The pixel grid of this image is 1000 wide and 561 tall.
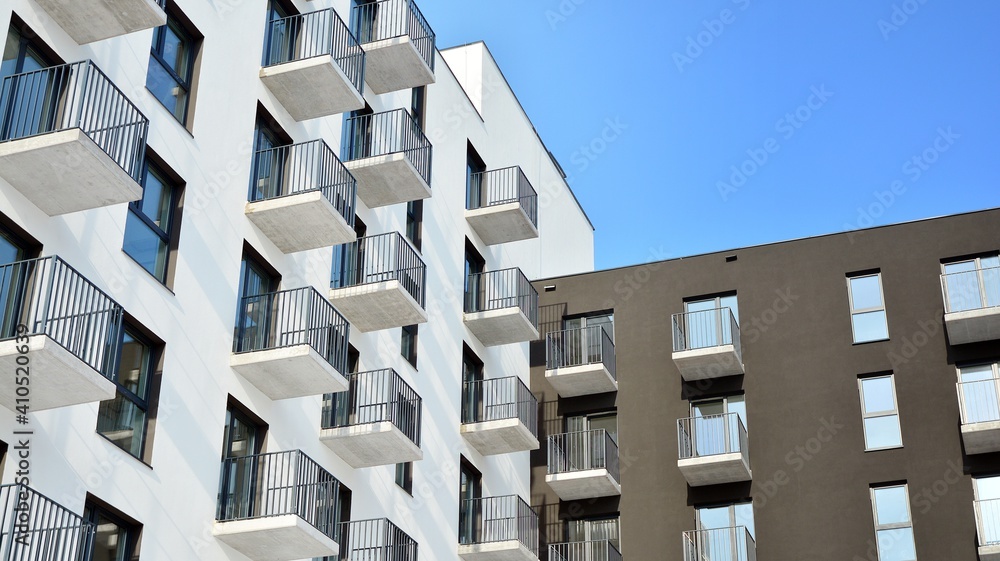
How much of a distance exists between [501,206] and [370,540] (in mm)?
11627

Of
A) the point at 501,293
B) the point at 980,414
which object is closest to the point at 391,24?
the point at 501,293

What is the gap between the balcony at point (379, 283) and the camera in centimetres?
2633

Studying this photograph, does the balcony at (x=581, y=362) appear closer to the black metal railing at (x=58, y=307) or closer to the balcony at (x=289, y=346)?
the balcony at (x=289, y=346)

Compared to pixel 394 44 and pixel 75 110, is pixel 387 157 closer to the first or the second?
pixel 394 44

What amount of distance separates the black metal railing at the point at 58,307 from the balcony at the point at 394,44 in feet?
41.0

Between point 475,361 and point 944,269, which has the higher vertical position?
point 944,269

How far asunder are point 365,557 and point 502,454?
31.0 feet

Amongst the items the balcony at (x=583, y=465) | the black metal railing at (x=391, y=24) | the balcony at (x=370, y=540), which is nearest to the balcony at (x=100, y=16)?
the black metal railing at (x=391, y=24)

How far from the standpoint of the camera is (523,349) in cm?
3728

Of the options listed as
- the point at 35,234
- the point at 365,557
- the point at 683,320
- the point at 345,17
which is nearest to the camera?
the point at 35,234

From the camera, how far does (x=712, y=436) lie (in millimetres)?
33281

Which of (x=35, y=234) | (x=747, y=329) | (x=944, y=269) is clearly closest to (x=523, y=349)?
(x=747, y=329)

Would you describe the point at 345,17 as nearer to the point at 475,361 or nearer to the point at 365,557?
the point at 475,361

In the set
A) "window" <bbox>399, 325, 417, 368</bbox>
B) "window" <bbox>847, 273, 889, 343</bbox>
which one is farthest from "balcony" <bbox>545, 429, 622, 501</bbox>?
"window" <bbox>847, 273, 889, 343</bbox>
